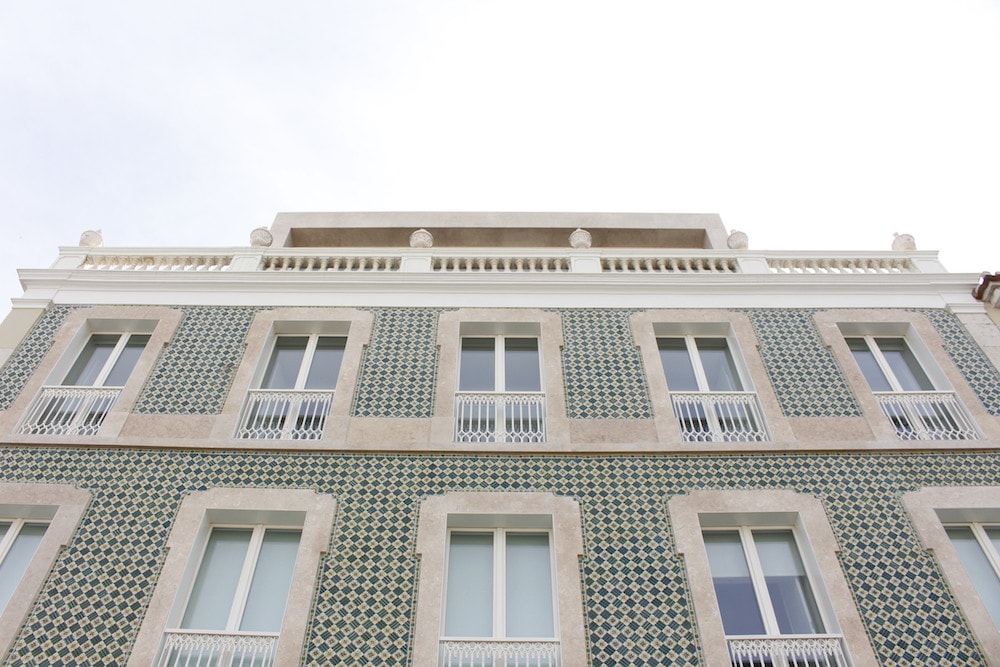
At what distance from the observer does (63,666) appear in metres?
6.30

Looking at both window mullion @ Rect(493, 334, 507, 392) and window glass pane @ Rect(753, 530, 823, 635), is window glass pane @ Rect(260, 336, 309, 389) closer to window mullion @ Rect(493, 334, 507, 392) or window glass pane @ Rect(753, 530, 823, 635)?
window mullion @ Rect(493, 334, 507, 392)

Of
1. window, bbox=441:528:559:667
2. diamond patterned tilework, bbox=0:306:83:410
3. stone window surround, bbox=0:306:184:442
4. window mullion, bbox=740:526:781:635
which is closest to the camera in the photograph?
window, bbox=441:528:559:667

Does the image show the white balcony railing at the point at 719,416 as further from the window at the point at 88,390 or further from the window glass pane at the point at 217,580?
the window at the point at 88,390

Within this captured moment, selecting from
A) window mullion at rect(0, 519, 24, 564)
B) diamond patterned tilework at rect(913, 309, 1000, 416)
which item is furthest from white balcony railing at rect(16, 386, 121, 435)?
diamond patterned tilework at rect(913, 309, 1000, 416)

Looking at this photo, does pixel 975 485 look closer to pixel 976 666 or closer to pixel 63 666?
pixel 976 666

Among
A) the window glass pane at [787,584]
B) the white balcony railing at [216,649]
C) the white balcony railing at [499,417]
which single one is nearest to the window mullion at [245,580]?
the white balcony railing at [216,649]

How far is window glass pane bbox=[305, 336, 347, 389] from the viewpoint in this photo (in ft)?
30.3

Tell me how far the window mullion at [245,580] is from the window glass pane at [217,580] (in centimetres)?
8

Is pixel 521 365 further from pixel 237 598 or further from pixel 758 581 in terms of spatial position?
pixel 237 598

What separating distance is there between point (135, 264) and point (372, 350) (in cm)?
415

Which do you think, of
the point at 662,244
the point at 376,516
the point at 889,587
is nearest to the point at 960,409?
the point at 889,587

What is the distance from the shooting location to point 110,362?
9.33 metres

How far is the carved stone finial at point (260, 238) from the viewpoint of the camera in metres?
11.3

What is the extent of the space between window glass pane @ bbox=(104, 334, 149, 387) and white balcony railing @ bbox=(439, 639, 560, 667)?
5383mm
